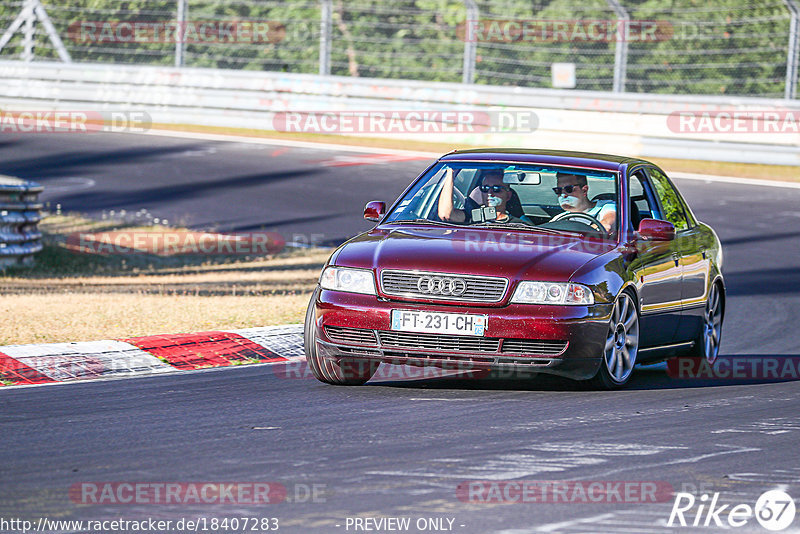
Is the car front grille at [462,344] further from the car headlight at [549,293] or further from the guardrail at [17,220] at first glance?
the guardrail at [17,220]

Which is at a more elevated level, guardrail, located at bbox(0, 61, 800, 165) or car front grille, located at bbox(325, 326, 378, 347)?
guardrail, located at bbox(0, 61, 800, 165)

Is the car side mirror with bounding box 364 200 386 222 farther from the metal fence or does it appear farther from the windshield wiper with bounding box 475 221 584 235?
the metal fence

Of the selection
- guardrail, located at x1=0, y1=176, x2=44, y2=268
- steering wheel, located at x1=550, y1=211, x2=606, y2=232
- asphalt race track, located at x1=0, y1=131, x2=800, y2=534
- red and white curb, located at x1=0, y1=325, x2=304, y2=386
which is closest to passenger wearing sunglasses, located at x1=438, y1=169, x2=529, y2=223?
steering wheel, located at x1=550, y1=211, x2=606, y2=232

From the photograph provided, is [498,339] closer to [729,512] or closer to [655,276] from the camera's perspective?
[655,276]

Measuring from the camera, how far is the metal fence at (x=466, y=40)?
78.9 feet

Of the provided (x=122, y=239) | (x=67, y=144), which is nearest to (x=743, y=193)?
(x=122, y=239)

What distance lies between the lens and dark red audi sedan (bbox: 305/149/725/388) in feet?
25.4

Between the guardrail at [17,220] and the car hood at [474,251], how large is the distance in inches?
318

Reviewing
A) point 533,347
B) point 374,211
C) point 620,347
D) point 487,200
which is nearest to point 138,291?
point 374,211

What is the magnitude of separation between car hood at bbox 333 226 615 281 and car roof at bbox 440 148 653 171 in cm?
78

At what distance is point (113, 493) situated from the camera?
17.7ft

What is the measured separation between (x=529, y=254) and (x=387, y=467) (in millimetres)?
2401

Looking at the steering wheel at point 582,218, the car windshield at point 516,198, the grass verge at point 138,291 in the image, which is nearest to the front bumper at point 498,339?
the steering wheel at point 582,218

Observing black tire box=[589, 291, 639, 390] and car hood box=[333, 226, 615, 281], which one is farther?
black tire box=[589, 291, 639, 390]
